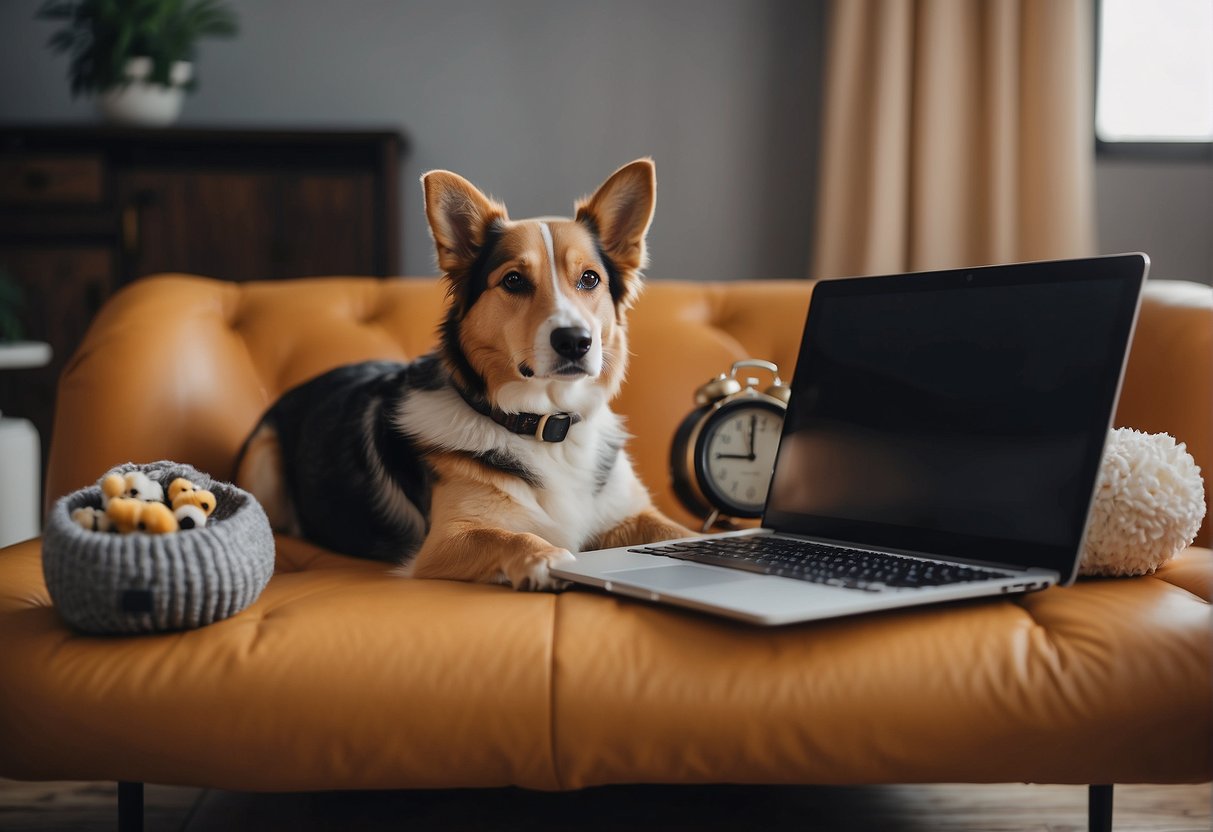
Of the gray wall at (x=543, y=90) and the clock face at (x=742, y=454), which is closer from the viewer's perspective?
the clock face at (x=742, y=454)

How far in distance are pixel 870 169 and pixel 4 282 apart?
2.82m

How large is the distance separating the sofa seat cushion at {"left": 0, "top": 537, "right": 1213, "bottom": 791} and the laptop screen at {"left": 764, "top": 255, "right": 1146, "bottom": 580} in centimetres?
14

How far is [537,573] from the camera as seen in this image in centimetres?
124

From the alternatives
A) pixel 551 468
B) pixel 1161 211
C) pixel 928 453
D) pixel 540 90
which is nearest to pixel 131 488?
pixel 551 468

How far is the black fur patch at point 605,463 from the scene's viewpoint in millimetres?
1592

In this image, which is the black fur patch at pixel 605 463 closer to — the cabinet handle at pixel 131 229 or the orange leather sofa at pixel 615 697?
the orange leather sofa at pixel 615 697

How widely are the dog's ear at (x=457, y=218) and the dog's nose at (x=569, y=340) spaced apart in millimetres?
255

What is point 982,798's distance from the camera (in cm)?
156

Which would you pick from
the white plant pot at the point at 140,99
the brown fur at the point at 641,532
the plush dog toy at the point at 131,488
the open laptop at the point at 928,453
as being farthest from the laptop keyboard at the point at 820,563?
the white plant pot at the point at 140,99

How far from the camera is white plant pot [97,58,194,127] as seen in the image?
3309mm

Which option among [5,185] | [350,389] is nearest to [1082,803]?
[350,389]

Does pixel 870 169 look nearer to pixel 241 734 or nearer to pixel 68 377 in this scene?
pixel 68 377

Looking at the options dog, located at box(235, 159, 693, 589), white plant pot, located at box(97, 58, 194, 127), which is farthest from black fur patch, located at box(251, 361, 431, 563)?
white plant pot, located at box(97, 58, 194, 127)

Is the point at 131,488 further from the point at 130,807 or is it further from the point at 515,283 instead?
the point at 515,283
